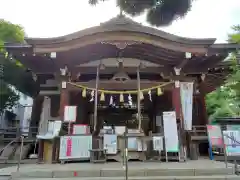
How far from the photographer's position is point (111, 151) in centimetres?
689

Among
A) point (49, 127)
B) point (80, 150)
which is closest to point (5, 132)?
point (49, 127)

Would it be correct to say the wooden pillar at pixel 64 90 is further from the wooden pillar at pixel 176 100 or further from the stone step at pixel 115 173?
the wooden pillar at pixel 176 100

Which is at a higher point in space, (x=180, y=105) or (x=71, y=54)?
(x=71, y=54)

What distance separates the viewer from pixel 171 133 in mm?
7121

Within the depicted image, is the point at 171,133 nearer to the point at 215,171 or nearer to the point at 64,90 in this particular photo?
the point at 215,171

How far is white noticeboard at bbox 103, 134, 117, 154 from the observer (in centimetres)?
689

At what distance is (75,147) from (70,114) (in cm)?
121

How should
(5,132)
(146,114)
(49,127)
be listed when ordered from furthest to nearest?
(146,114), (5,132), (49,127)

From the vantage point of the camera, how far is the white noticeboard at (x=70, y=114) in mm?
7453

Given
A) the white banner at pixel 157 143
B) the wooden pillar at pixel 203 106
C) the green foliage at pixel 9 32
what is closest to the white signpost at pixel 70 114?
the white banner at pixel 157 143

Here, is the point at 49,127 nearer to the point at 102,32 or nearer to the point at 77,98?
the point at 77,98

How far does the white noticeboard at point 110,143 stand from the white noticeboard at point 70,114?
1316 millimetres

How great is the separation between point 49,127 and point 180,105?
4767mm

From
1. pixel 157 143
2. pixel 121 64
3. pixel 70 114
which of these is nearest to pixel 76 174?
pixel 70 114
